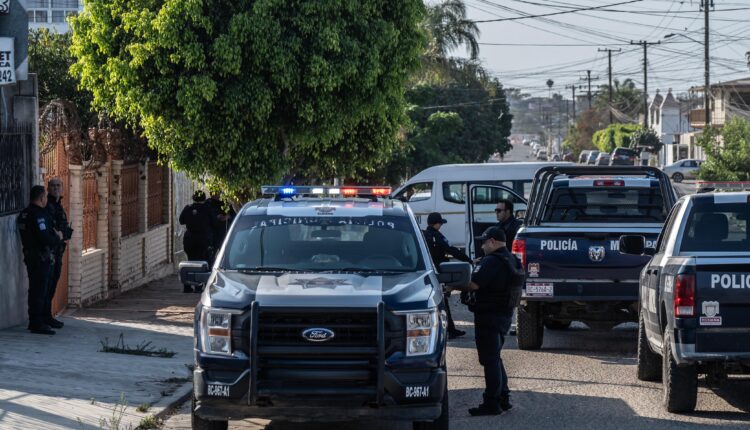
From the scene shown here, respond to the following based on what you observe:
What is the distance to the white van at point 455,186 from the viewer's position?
28.0 metres

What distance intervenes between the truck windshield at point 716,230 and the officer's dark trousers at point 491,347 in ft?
5.50

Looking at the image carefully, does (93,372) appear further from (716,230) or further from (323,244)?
(716,230)

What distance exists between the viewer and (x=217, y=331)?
9008 mm

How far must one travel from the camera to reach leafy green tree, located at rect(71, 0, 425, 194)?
1867cm

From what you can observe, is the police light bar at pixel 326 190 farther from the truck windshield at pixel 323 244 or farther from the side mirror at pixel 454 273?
the side mirror at pixel 454 273

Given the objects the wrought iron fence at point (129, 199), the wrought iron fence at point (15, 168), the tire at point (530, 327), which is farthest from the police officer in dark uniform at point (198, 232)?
the tire at point (530, 327)

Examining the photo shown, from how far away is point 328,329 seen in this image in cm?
888

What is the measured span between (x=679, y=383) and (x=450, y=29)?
190 feet

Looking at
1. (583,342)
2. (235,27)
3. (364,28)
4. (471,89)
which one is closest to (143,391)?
(583,342)

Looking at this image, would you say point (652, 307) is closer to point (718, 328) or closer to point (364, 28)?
point (718, 328)

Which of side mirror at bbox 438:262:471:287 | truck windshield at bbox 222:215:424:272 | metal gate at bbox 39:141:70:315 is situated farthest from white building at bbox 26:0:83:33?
side mirror at bbox 438:262:471:287

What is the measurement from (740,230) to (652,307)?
109cm

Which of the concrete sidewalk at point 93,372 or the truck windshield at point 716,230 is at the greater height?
the truck windshield at point 716,230

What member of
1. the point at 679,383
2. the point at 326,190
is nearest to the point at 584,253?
the point at 679,383
